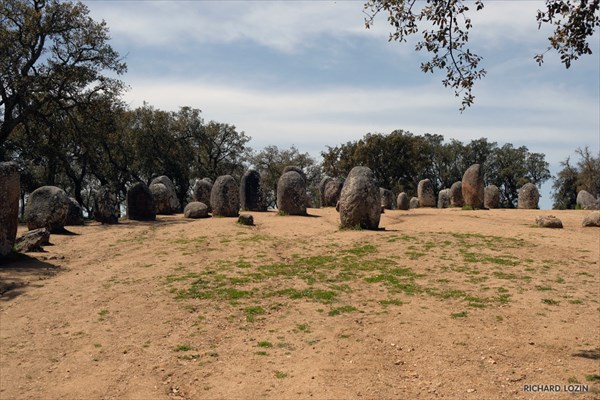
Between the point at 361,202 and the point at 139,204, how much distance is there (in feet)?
45.3

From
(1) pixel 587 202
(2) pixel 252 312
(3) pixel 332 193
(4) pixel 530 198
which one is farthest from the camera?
(3) pixel 332 193

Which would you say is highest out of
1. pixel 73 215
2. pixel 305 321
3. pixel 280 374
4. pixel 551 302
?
pixel 73 215

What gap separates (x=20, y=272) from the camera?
1388 cm

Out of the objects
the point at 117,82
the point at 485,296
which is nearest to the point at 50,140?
the point at 117,82

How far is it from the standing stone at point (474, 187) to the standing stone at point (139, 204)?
2030cm

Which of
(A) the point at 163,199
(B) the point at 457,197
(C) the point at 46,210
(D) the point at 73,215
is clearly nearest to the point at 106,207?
(D) the point at 73,215

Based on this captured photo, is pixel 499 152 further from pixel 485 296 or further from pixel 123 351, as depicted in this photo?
pixel 123 351

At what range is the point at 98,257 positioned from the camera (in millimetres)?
16391

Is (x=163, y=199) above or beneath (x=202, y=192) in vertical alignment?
beneath

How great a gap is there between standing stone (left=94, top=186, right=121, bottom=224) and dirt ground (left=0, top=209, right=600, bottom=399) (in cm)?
872

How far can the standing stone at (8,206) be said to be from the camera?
1491 cm

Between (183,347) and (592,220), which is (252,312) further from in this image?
(592,220)

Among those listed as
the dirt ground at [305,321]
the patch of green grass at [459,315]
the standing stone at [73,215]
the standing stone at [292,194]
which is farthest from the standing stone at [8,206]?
the standing stone at [292,194]

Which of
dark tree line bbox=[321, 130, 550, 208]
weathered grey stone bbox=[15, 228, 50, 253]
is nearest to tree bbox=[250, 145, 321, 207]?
dark tree line bbox=[321, 130, 550, 208]
